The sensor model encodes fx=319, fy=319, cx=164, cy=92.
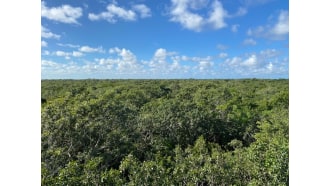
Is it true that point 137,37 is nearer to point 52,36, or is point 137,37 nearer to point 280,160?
point 52,36

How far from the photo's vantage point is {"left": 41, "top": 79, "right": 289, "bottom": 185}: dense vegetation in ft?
9.00

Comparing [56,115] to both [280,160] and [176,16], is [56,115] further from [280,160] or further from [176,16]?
[280,160]

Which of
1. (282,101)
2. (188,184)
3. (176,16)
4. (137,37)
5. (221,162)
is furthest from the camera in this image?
(282,101)

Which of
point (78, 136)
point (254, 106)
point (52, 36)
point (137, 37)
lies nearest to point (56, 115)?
point (78, 136)

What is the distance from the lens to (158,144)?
15.6ft

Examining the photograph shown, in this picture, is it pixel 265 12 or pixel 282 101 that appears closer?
pixel 265 12

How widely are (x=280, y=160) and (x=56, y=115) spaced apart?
284 cm

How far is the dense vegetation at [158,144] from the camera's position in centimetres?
274
